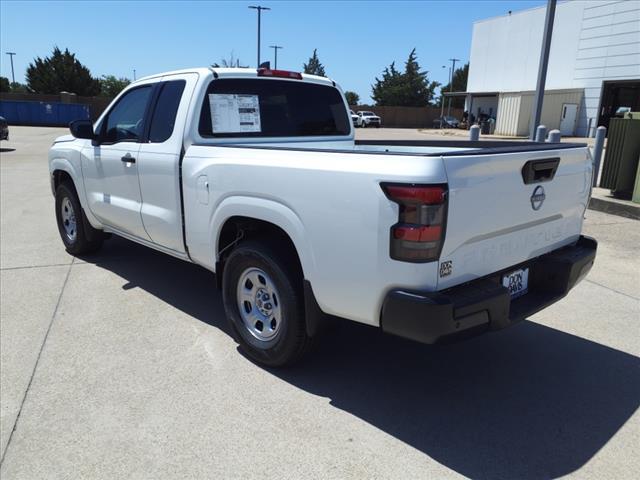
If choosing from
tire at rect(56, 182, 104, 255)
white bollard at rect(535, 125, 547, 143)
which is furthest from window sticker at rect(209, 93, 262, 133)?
white bollard at rect(535, 125, 547, 143)

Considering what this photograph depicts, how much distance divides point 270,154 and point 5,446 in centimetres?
213

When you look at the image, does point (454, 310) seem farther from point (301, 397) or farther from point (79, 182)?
Result: point (79, 182)

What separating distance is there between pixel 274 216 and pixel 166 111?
1751 millimetres

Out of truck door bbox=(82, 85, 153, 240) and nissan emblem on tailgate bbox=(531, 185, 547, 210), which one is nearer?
nissan emblem on tailgate bbox=(531, 185, 547, 210)

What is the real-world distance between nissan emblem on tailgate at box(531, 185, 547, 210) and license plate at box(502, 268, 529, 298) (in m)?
0.39

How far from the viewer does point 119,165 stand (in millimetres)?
4750

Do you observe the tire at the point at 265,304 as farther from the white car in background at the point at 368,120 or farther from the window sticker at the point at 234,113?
the white car in background at the point at 368,120

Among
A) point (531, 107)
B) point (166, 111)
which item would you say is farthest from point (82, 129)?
point (531, 107)

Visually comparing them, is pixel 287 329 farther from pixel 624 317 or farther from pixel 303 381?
pixel 624 317

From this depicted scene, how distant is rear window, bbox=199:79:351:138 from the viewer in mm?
4152

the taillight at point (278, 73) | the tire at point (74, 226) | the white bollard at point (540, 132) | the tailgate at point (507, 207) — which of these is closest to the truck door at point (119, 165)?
the tire at point (74, 226)

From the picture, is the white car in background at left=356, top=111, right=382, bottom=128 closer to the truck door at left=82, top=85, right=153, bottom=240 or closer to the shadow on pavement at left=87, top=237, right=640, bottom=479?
the truck door at left=82, top=85, right=153, bottom=240

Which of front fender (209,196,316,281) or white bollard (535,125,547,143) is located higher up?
white bollard (535,125,547,143)

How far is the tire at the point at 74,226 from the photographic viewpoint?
5.80 meters
